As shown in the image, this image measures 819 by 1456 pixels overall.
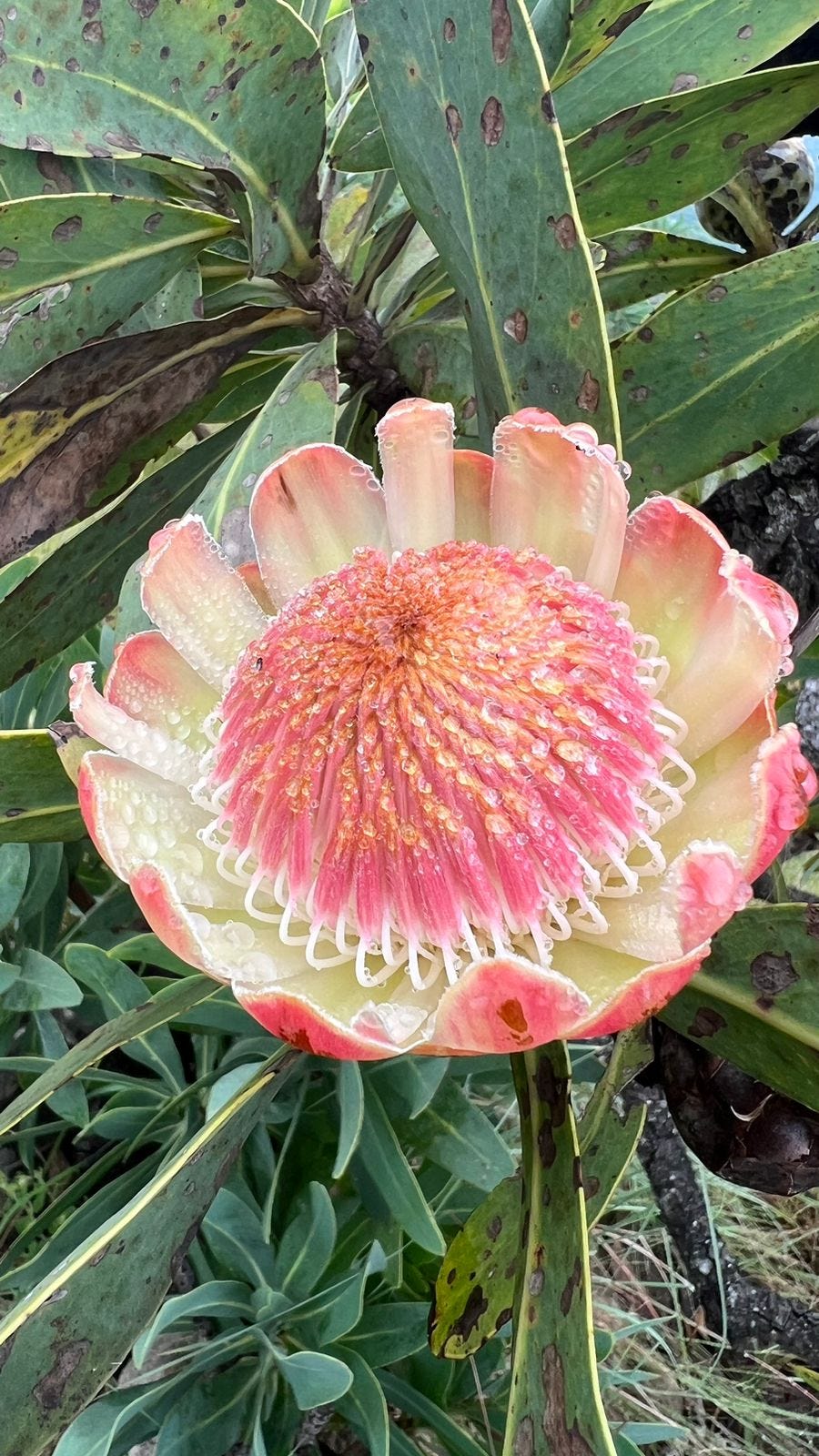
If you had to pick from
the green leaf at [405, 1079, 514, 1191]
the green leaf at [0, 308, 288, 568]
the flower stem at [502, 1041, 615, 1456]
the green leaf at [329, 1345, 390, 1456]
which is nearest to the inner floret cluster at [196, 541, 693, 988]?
the flower stem at [502, 1041, 615, 1456]

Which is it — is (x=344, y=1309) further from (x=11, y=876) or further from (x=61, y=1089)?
(x=11, y=876)

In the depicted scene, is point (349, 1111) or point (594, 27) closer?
point (594, 27)

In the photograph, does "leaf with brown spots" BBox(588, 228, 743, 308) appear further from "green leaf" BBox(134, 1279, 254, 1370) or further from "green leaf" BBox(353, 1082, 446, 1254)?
"green leaf" BBox(134, 1279, 254, 1370)

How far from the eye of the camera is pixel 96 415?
0.77m

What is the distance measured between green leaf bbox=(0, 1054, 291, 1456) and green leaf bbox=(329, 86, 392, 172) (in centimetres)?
66

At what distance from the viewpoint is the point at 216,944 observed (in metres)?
0.61

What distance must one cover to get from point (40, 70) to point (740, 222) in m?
0.64

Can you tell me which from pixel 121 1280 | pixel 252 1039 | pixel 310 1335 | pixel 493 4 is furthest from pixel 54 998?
pixel 493 4

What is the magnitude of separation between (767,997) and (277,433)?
488 millimetres

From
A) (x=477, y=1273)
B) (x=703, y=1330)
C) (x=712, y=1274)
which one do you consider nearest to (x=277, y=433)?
(x=477, y=1273)

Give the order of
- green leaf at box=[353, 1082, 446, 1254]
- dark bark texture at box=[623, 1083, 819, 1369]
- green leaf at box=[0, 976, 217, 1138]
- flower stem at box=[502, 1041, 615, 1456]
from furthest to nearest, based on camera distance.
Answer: dark bark texture at box=[623, 1083, 819, 1369], green leaf at box=[353, 1082, 446, 1254], green leaf at box=[0, 976, 217, 1138], flower stem at box=[502, 1041, 615, 1456]

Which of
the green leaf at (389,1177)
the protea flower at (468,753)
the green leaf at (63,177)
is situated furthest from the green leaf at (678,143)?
the green leaf at (389,1177)

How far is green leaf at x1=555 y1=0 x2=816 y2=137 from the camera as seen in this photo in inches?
Answer: 29.0

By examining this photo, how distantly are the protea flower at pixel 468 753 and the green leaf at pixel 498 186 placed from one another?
0.06 meters
